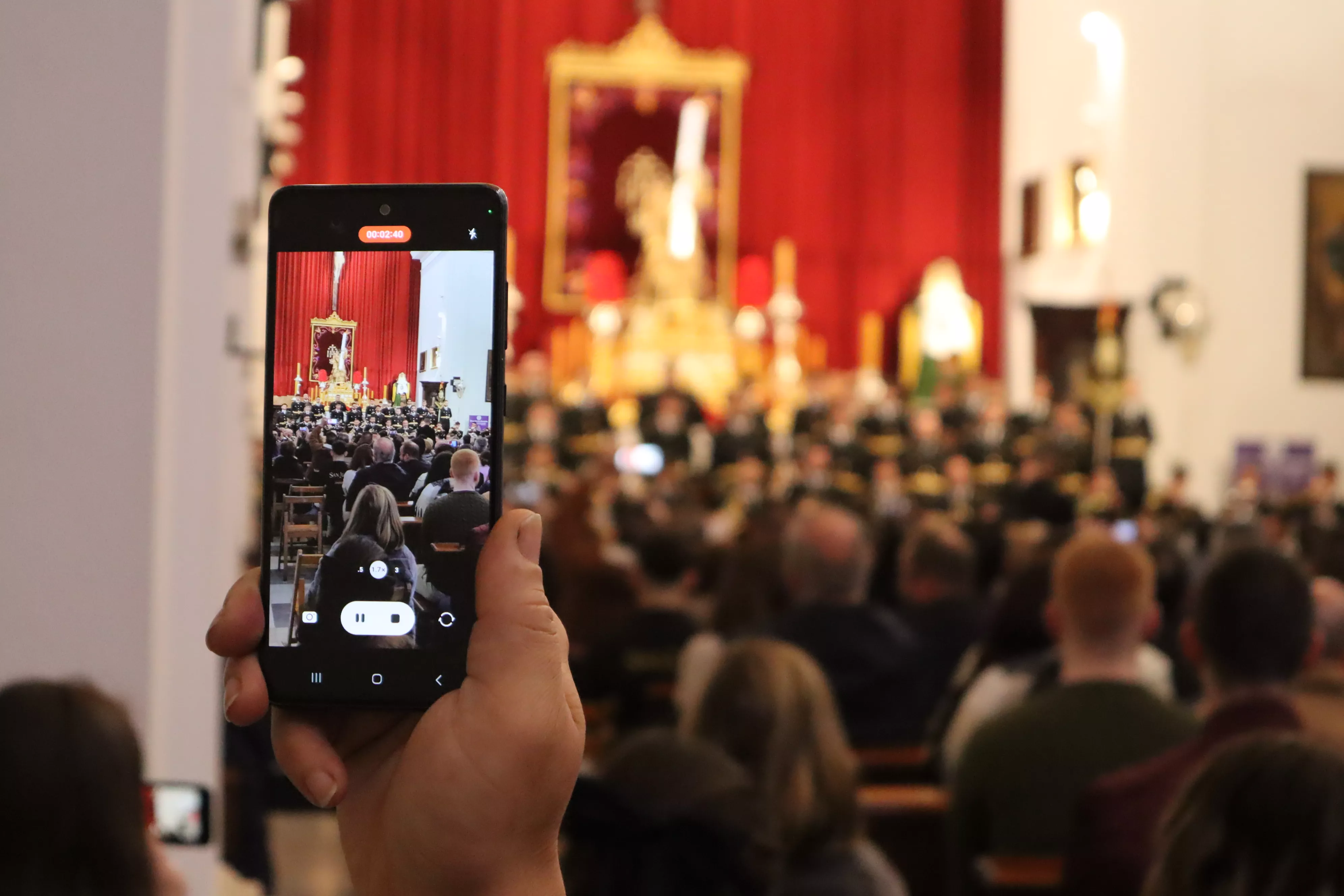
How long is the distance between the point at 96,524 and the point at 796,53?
18882 millimetres

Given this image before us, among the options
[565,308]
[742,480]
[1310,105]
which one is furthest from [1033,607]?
[565,308]

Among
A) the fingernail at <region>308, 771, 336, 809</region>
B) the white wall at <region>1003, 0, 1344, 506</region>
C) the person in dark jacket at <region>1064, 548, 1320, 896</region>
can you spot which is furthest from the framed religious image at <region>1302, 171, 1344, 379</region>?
the fingernail at <region>308, 771, 336, 809</region>

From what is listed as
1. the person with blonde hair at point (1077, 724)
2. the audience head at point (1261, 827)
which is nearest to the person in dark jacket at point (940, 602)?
the person with blonde hair at point (1077, 724)

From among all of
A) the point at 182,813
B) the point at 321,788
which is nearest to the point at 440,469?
the point at 321,788

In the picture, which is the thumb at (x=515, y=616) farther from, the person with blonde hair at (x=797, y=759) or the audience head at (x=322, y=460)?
the person with blonde hair at (x=797, y=759)

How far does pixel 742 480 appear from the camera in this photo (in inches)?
548

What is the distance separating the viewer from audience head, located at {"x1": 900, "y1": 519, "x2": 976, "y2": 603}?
5.77m

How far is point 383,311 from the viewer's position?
1.21 meters

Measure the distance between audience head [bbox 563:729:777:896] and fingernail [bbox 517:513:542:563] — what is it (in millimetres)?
1316

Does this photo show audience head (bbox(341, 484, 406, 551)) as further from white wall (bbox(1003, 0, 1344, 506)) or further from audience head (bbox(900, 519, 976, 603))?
white wall (bbox(1003, 0, 1344, 506))

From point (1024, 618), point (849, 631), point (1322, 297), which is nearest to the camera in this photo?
point (1024, 618)

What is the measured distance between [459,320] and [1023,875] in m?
2.55

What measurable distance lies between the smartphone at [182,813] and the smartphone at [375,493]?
0.95 m

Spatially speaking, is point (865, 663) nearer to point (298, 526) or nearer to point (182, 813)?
point (182, 813)
